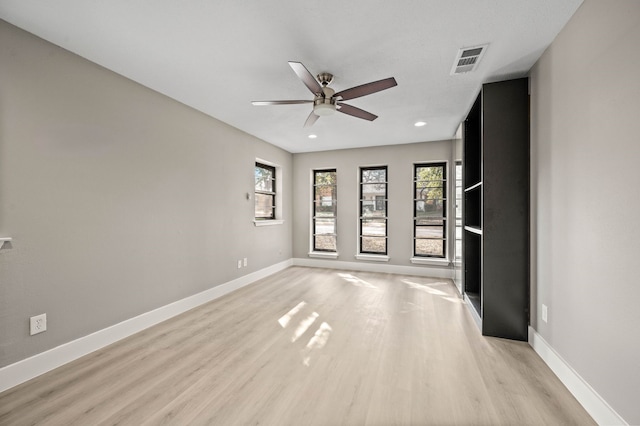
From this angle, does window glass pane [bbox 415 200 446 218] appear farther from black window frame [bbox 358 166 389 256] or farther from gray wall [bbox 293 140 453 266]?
black window frame [bbox 358 166 389 256]

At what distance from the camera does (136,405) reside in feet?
5.63

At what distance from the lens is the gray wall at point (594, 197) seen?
139cm

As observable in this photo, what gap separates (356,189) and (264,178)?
1902mm

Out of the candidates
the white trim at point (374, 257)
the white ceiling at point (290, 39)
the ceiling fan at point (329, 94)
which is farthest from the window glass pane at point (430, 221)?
the ceiling fan at point (329, 94)

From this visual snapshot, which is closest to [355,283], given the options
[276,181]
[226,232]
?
[226,232]

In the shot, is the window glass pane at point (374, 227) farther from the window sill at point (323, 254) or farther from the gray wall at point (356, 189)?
the window sill at point (323, 254)

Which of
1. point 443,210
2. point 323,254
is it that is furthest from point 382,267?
point 443,210

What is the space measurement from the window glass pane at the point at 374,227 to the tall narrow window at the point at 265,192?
1940 millimetres

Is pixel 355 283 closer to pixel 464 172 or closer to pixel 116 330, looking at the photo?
pixel 464 172

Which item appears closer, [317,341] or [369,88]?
[369,88]

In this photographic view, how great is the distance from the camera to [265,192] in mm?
5324

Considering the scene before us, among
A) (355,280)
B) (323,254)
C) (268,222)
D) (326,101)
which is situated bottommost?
(355,280)

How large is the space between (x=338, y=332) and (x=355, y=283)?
191 cm

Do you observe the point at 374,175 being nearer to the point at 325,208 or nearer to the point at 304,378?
the point at 325,208
